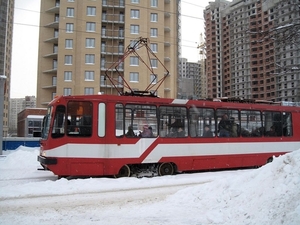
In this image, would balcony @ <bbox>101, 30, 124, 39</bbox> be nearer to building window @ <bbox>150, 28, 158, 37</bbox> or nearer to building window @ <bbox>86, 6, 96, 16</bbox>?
building window @ <bbox>86, 6, 96, 16</bbox>

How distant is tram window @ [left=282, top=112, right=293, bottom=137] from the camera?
48.0 ft

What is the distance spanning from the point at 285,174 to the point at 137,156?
19.4ft

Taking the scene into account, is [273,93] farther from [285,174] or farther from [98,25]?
[285,174]

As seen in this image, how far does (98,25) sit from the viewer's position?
48344mm

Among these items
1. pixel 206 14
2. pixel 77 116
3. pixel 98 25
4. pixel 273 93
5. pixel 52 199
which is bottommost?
Answer: pixel 52 199

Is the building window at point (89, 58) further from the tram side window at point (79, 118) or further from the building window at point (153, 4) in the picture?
the tram side window at point (79, 118)

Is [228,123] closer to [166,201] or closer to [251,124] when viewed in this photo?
[251,124]

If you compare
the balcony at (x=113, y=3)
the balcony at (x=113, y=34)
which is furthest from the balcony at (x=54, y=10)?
the balcony at (x=113, y=34)

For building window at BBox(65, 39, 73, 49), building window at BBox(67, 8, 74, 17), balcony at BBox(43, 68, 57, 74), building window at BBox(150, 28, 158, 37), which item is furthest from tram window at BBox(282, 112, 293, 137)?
building window at BBox(67, 8, 74, 17)

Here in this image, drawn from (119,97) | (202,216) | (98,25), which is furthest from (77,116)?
(98,25)

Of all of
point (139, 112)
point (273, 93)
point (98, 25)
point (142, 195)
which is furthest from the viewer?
point (273, 93)

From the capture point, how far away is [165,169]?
11.6 m

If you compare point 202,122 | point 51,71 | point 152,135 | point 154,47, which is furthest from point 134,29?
point 152,135

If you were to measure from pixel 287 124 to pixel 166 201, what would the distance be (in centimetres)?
1007
